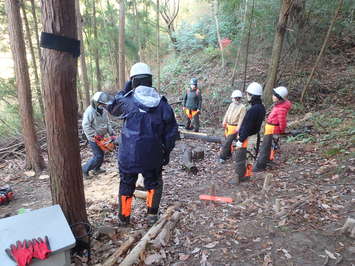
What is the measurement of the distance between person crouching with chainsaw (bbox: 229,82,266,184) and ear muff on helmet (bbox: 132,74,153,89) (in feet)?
8.39

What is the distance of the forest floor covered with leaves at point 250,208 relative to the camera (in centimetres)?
320

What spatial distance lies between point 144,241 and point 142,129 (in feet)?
5.01

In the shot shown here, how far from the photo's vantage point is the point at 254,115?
5.38 m

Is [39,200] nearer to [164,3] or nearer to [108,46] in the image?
[108,46]

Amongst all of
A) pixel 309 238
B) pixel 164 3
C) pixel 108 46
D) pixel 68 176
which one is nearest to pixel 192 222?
pixel 309 238

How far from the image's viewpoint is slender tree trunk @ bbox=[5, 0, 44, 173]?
6.29 metres

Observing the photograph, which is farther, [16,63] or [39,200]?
[16,63]

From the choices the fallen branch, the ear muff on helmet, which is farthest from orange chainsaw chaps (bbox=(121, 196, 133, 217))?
the fallen branch

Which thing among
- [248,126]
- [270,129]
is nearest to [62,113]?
[248,126]

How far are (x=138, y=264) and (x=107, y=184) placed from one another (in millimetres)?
3681

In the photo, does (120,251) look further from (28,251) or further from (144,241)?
(28,251)

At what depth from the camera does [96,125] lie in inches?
260

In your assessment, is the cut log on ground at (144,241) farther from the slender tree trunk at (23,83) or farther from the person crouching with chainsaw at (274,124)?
the slender tree trunk at (23,83)

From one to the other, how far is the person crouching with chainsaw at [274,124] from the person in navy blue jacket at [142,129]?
3561 millimetres
